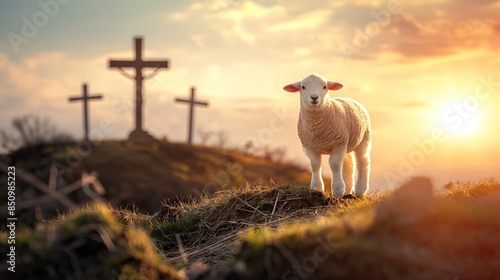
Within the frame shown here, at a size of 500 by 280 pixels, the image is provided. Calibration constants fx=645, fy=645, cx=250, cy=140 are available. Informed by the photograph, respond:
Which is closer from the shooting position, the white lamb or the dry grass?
the dry grass

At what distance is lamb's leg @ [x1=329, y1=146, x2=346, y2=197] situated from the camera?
1034cm

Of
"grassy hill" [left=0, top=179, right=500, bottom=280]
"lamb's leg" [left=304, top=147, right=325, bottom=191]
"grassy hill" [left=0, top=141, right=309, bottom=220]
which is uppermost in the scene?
"grassy hill" [left=0, top=179, right=500, bottom=280]

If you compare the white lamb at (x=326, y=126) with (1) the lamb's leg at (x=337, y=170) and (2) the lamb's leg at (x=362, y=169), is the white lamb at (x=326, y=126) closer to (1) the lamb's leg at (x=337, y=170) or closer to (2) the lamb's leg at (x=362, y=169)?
(1) the lamb's leg at (x=337, y=170)

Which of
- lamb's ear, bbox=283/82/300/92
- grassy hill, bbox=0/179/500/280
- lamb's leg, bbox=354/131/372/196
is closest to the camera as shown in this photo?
grassy hill, bbox=0/179/500/280

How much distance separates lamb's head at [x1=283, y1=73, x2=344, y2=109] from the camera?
383 inches

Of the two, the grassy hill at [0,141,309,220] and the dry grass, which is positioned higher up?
the dry grass

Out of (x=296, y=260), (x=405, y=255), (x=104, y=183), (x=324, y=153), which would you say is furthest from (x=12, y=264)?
(x=104, y=183)

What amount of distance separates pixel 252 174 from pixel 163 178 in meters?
4.17

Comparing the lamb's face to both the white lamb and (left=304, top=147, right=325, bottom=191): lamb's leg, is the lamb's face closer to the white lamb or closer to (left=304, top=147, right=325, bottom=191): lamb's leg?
the white lamb

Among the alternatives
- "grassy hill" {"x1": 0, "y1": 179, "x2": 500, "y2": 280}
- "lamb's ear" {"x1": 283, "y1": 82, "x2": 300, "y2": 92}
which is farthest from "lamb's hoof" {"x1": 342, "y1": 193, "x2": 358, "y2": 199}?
"grassy hill" {"x1": 0, "y1": 179, "x2": 500, "y2": 280}

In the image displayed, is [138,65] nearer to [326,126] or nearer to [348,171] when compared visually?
[348,171]

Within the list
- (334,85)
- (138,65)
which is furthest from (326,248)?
(138,65)

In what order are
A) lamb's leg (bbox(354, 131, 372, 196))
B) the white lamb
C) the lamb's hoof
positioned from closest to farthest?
the white lamb → the lamb's hoof → lamb's leg (bbox(354, 131, 372, 196))

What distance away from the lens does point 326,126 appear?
1012cm
